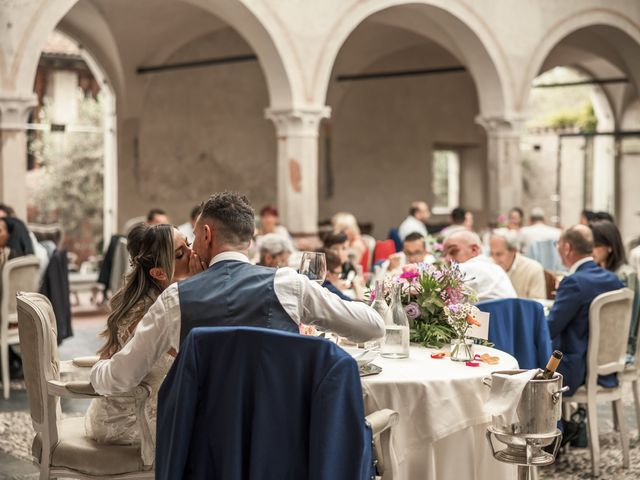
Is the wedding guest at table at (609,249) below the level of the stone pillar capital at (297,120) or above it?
below

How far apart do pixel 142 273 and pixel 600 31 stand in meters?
12.6

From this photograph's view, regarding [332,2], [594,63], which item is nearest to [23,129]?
[332,2]

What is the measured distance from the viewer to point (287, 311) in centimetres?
326

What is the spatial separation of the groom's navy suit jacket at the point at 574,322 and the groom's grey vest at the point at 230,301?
277 cm

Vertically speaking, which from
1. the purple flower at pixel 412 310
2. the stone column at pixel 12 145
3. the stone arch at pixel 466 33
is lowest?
the purple flower at pixel 412 310

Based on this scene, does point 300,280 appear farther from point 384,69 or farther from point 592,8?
point 384,69

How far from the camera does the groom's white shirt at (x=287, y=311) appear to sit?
3.25 metres

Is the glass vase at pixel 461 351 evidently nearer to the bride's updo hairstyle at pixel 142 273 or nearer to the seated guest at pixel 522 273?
the bride's updo hairstyle at pixel 142 273

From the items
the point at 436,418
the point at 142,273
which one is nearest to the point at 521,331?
the point at 436,418

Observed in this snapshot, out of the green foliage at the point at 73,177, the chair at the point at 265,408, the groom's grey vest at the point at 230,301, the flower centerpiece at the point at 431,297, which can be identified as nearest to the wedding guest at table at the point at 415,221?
the flower centerpiece at the point at 431,297

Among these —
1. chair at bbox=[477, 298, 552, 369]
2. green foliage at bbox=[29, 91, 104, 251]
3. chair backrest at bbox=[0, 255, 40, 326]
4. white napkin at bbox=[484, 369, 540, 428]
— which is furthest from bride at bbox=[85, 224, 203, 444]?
green foliage at bbox=[29, 91, 104, 251]

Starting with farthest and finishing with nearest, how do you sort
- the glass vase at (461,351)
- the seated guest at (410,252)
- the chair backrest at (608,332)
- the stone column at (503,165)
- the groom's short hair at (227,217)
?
the stone column at (503,165)
the seated guest at (410,252)
the chair backrest at (608,332)
the glass vase at (461,351)
the groom's short hair at (227,217)

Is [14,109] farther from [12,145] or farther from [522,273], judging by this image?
[522,273]

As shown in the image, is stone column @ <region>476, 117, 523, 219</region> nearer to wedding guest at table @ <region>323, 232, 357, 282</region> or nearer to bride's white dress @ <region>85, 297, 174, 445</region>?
wedding guest at table @ <region>323, 232, 357, 282</region>
